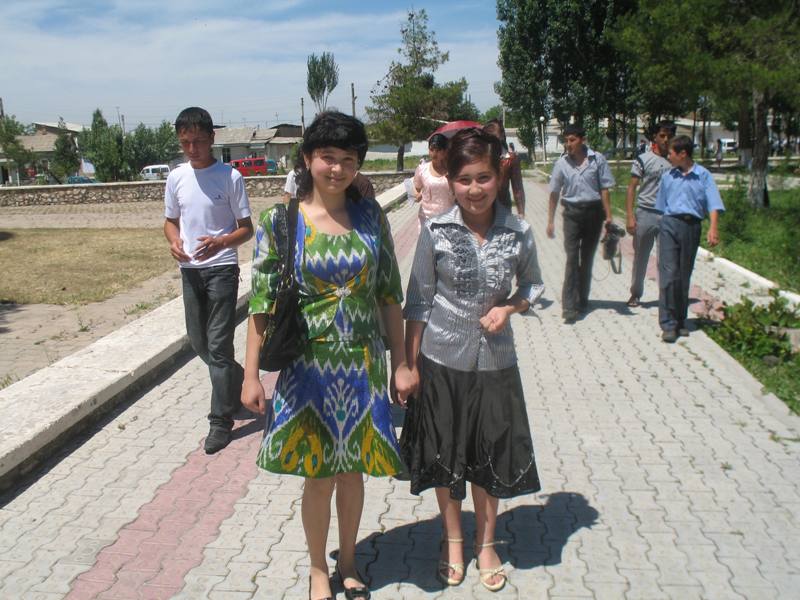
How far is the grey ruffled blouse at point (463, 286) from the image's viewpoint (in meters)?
3.28

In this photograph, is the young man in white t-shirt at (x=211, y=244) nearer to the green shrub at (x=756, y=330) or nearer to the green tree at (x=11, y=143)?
the green shrub at (x=756, y=330)

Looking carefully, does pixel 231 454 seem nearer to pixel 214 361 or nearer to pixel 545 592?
pixel 214 361

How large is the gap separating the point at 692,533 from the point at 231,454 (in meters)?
2.57

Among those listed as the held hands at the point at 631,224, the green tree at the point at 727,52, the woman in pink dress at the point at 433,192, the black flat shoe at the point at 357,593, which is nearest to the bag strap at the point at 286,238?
the black flat shoe at the point at 357,593

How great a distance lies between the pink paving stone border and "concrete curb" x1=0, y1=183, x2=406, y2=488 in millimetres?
800

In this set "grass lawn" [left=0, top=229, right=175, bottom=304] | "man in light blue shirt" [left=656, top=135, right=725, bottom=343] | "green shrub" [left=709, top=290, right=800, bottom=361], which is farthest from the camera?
"grass lawn" [left=0, top=229, right=175, bottom=304]

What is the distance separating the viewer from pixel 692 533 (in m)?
3.89

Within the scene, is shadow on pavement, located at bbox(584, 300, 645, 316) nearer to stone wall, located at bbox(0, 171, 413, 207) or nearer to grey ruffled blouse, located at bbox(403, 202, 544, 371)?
grey ruffled blouse, located at bbox(403, 202, 544, 371)

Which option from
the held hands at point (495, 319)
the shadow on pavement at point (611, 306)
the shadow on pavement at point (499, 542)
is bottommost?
the shadow on pavement at point (611, 306)

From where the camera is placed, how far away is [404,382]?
3223 millimetres

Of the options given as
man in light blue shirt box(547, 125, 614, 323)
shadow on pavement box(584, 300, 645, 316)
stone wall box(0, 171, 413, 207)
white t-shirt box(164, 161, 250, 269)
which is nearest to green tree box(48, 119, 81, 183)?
stone wall box(0, 171, 413, 207)

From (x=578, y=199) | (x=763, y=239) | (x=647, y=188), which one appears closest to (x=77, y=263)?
(x=578, y=199)

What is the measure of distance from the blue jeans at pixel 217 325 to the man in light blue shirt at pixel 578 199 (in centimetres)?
403

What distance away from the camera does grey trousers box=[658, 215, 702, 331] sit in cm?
735
